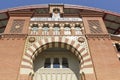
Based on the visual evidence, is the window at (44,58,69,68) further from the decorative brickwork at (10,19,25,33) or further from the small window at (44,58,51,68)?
the decorative brickwork at (10,19,25,33)

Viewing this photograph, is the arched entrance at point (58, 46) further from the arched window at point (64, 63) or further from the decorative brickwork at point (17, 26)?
the decorative brickwork at point (17, 26)

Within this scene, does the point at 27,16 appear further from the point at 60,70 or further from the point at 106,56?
the point at 106,56

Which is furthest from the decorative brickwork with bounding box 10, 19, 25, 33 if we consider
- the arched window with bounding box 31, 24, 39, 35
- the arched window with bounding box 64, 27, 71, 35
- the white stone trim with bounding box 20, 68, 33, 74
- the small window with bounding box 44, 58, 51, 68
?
the white stone trim with bounding box 20, 68, 33, 74

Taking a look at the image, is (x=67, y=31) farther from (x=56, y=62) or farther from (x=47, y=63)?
(x=47, y=63)

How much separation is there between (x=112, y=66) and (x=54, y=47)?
3416 mm

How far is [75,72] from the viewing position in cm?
1027

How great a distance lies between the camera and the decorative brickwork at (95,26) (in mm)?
11879

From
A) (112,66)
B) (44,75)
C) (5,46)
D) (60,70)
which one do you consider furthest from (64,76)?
(5,46)

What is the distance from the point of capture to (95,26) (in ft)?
40.3

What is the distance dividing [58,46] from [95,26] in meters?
3.04

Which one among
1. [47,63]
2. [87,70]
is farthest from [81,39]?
[47,63]

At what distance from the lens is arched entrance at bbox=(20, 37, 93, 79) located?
370 inches

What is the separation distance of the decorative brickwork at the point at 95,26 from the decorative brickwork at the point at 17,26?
4.43 metres

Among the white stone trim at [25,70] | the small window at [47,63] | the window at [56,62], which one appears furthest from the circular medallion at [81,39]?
the white stone trim at [25,70]
